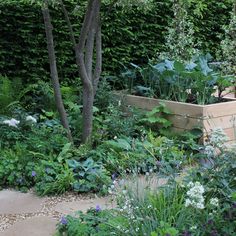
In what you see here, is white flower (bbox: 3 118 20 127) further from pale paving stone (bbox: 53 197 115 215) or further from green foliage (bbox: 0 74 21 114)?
pale paving stone (bbox: 53 197 115 215)

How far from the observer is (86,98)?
239 inches

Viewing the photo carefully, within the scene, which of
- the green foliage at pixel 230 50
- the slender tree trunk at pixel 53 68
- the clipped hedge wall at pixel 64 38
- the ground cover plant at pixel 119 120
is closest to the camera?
the ground cover plant at pixel 119 120

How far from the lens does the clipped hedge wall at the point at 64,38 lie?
7.50m

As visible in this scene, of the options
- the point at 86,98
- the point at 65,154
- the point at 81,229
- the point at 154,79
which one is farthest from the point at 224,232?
the point at 154,79

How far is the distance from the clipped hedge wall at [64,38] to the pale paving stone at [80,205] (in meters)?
2.92

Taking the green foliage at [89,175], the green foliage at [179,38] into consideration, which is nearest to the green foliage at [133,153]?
the green foliage at [89,175]

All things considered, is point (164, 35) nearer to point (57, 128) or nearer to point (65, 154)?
point (57, 128)

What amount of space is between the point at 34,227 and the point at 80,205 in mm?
614

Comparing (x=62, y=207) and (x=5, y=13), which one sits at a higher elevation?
(x=5, y=13)

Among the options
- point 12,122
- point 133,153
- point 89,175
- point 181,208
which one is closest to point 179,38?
point 133,153

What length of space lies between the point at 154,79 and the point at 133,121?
1.04 meters

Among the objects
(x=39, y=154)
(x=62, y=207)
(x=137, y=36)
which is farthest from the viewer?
(x=137, y=36)

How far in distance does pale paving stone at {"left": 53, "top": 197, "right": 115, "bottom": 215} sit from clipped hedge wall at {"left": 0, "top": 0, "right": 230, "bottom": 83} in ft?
9.57

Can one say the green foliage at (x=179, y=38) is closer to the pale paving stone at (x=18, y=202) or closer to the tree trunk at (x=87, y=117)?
the tree trunk at (x=87, y=117)
